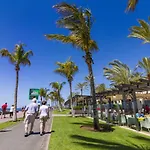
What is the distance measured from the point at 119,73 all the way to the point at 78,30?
2024cm

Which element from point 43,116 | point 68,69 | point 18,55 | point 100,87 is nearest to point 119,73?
point 68,69

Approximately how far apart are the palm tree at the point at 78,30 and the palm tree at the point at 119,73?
1879 cm

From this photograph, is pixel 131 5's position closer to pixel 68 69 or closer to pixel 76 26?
pixel 76 26

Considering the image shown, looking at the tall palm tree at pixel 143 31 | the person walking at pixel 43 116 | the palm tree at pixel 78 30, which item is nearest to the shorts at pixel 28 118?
the person walking at pixel 43 116

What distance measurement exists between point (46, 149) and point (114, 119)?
11.7 meters

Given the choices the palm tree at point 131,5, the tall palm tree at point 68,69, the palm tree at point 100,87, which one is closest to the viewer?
the palm tree at point 131,5

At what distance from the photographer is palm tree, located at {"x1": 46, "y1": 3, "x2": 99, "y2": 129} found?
13.2 metres

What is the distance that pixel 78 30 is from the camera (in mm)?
13648

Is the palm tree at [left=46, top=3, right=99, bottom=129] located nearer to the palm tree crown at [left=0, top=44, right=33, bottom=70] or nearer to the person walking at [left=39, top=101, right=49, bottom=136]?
the person walking at [left=39, top=101, right=49, bottom=136]

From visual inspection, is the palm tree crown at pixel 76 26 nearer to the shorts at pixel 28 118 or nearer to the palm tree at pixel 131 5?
the palm tree at pixel 131 5

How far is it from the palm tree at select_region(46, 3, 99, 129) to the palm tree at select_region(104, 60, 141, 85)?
1879 centimetres

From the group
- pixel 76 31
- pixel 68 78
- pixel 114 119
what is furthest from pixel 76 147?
pixel 68 78

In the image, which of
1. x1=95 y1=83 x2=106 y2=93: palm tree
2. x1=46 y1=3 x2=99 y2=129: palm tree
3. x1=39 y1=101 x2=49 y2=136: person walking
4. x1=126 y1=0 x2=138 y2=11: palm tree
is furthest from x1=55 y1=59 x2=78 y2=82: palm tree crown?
x1=95 y1=83 x2=106 y2=93: palm tree

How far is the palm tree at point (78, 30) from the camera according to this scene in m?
13.2
